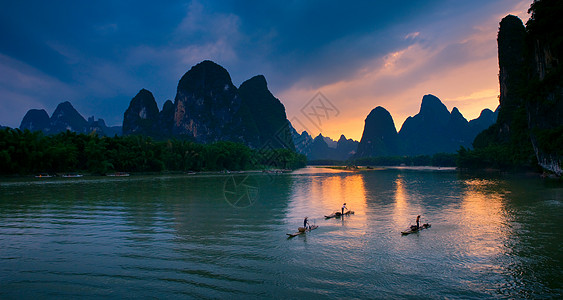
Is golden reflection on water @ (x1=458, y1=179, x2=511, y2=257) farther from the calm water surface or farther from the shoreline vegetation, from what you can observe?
the shoreline vegetation

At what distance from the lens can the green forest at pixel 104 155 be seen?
53.9 m

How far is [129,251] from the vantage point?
13195 mm

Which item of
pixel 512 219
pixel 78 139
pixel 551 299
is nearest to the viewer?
pixel 551 299

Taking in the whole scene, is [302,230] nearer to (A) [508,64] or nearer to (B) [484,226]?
(B) [484,226]

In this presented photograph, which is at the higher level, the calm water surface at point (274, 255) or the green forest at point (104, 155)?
the green forest at point (104, 155)

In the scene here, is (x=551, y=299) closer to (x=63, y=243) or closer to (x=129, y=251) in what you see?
(x=129, y=251)

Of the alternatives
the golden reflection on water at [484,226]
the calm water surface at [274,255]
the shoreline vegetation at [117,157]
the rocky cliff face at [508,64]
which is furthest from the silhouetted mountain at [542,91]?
the rocky cliff face at [508,64]

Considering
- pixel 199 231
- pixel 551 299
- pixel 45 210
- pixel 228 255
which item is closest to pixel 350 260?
pixel 228 255

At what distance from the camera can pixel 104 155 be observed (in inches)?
2729

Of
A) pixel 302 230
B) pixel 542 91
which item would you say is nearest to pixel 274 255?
pixel 302 230

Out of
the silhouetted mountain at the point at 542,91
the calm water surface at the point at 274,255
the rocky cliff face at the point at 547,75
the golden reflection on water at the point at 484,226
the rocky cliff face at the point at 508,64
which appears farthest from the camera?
the rocky cliff face at the point at 508,64

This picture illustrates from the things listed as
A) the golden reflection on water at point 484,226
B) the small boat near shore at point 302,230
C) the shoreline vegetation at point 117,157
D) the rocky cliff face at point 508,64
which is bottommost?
the golden reflection on water at point 484,226

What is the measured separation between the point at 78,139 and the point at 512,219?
7917 centimetres

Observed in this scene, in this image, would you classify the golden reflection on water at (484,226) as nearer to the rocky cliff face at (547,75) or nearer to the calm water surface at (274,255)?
the calm water surface at (274,255)
